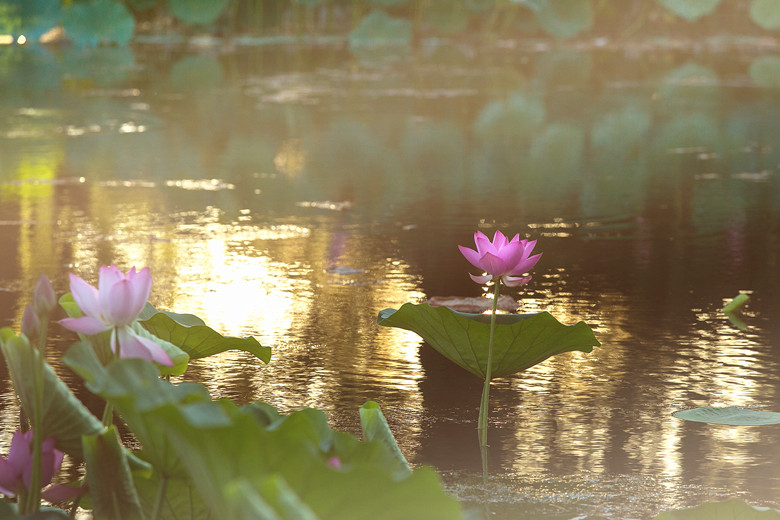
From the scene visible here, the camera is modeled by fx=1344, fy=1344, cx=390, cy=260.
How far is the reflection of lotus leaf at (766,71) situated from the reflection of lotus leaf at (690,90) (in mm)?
513

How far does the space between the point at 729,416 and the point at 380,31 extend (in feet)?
77.7

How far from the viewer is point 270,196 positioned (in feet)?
25.0

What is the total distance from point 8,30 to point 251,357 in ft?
73.7

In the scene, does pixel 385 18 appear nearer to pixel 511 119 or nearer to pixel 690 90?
pixel 690 90

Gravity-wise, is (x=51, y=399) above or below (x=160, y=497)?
above

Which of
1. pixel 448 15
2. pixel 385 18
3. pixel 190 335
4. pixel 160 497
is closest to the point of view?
pixel 160 497

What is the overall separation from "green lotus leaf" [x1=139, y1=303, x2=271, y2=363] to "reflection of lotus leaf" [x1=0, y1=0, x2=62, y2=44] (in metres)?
22.4

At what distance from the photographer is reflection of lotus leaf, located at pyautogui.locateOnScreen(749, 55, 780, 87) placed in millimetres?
15905

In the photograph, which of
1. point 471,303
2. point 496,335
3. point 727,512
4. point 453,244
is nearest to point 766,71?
point 453,244

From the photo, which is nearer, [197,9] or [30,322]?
[30,322]

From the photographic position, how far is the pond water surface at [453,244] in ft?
11.0

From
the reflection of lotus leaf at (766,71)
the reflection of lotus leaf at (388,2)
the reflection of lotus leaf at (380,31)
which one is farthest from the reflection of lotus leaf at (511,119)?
the reflection of lotus leaf at (388,2)

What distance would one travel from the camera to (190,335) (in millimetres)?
2672

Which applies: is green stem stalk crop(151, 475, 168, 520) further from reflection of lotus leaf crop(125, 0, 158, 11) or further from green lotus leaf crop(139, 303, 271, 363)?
reflection of lotus leaf crop(125, 0, 158, 11)
